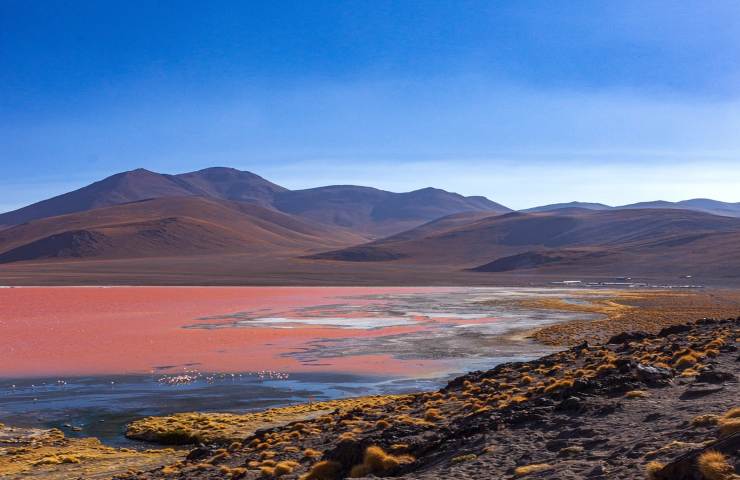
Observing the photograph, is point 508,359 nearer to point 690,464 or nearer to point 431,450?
point 431,450

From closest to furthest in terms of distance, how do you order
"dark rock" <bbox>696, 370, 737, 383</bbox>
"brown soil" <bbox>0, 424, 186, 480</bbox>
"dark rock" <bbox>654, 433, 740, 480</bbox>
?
"dark rock" <bbox>654, 433, 740, 480</bbox>
"dark rock" <bbox>696, 370, 737, 383</bbox>
"brown soil" <bbox>0, 424, 186, 480</bbox>

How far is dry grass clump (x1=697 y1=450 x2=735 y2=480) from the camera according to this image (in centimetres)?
673

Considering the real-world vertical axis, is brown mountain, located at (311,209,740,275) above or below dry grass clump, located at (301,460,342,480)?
above

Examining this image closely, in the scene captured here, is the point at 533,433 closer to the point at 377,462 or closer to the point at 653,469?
the point at 377,462

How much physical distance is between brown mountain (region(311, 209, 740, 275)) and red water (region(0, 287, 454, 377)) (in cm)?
6856

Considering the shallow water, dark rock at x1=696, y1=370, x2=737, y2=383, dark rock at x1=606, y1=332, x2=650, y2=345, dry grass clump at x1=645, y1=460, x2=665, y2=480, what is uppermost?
dark rock at x1=696, y1=370, x2=737, y2=383

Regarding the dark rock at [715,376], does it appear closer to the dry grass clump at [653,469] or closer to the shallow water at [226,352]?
the dry grass clump at [653,469]

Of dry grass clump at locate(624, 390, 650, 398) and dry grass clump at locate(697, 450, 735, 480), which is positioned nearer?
dry grass clump at locate(697, 450, 735, 480)

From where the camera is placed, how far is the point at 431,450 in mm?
11328

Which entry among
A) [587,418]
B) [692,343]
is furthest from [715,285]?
[587,418]

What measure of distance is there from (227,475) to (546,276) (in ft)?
336

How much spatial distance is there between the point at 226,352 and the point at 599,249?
386 ft

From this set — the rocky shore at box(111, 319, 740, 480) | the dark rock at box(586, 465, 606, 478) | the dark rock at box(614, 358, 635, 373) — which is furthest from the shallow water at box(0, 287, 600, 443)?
the dark rock at box(586, 465, 606, 478)

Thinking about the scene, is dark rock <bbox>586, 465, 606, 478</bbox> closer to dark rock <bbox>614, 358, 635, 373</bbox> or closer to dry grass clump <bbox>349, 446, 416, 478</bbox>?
dry grass clump <bbox>349, 446, 416, 478</bbox>
